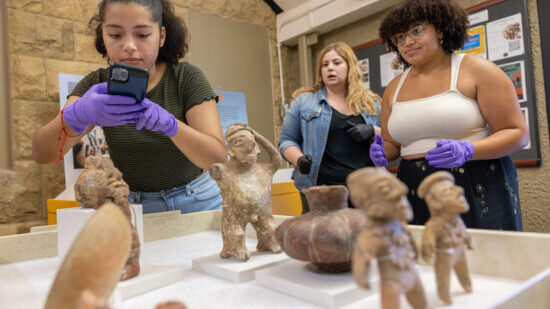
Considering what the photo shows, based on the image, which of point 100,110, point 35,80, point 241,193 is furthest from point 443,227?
point 35,80

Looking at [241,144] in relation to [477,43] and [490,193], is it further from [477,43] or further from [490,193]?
[477,43]

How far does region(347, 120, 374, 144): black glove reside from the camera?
1.76m

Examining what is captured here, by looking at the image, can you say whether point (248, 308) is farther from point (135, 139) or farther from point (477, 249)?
point (135, 139)

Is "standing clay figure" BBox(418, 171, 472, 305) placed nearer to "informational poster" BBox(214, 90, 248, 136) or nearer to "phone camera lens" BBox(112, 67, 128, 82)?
"phone camera lens" BBox(112, 67, 128, 82)

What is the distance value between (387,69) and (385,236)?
2.73 meters

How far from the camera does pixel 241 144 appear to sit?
890 mm

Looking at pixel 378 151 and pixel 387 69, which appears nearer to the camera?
pixel 378 151

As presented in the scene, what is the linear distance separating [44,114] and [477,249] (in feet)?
8.25

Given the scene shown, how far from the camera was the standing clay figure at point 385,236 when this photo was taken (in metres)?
0.45

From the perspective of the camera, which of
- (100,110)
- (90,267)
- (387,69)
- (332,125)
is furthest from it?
(387,69)

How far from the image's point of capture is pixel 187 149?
1.19 meters

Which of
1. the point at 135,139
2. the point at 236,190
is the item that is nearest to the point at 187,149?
the point at 135,139

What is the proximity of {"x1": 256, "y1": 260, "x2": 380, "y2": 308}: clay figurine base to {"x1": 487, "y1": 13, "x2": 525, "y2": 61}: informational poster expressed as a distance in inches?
85.0

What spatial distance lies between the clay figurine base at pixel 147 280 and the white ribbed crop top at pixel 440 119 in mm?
907
